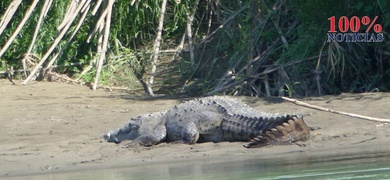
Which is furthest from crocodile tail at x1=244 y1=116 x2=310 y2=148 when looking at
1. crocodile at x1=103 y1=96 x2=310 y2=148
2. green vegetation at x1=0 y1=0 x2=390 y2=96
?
Answer: green vegetation at x1=0 y1=0 x2=390 y2=96

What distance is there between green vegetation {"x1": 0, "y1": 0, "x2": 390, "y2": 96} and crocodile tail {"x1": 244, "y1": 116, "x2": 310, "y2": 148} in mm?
3061

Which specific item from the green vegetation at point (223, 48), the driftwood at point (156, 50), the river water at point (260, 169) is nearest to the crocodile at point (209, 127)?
the river water at point (260, 169)

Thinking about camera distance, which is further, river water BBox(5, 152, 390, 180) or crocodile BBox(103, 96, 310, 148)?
crocodile BBox(103, 96, 310, 148)

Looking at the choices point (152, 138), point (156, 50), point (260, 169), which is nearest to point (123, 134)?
point (152, 138)

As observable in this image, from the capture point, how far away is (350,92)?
36.0 ft

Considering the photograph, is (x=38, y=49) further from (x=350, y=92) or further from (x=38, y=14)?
(x=350, y=92)

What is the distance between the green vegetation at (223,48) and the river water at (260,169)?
3808 millimetres

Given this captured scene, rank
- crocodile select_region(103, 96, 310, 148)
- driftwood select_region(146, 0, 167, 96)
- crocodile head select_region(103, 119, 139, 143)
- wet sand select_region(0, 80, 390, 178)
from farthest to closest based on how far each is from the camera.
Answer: driftwood select_region(146, 0, 167, 96)
crocodile head select_region(103, 119, 139, 143)
crocodile select_region(103, 96, 310, 148)
wet sand select_region(0, 80, 390, 178)

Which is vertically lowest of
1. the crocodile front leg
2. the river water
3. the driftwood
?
the river water

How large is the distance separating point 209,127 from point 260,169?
5.73ft

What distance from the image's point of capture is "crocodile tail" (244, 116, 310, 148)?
7.75m

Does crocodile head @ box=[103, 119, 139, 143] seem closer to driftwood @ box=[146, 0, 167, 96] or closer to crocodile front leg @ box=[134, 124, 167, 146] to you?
crocodile front leg @ box=[134, 124, 167, 146]

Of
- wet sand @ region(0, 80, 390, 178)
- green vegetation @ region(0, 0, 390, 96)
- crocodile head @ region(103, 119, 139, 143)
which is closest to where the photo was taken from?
wet sand @ region(0, 80, 390, 178)

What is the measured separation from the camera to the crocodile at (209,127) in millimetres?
7859
